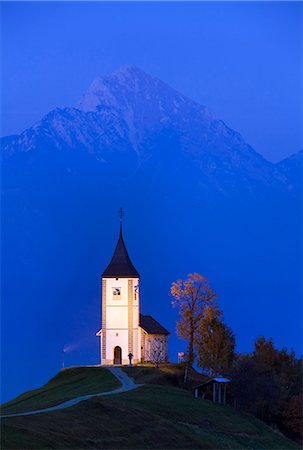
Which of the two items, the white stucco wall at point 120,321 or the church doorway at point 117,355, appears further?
the church doorway at point 117,355

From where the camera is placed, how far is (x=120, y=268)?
9744cm

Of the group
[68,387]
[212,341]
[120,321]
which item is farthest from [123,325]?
[68,387]

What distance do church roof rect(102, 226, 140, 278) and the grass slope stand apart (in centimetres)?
976

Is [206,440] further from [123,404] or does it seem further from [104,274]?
[104,274]

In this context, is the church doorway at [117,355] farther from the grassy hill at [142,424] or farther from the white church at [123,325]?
the grassy hill at [142,424]

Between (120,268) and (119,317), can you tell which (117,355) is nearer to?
(119,317)

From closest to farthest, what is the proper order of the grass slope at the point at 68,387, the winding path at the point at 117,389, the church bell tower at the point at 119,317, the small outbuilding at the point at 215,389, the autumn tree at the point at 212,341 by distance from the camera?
the winding path at the point at 117,389 < the grass slope at the point at 68,387 < the small outbuilding at the point at 215,389 < the autumn tree at the point at 212,341 < the church bell tower at the point at 119,317

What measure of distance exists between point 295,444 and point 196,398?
754 cm

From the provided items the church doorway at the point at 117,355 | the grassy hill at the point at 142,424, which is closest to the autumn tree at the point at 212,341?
→ the grassy hill at the point at 142,424

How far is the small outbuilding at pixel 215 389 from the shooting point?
80.5 meters

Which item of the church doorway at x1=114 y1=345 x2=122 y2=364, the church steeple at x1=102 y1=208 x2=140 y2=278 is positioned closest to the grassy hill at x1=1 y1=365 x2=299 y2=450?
the church doorway at x1=114 y1=345 x2=122 y2=364

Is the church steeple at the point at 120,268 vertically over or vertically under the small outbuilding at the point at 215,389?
over

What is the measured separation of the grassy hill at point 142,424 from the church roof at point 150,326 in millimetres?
12252

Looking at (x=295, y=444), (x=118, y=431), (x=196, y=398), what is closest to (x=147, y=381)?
(x=196, y=398)
